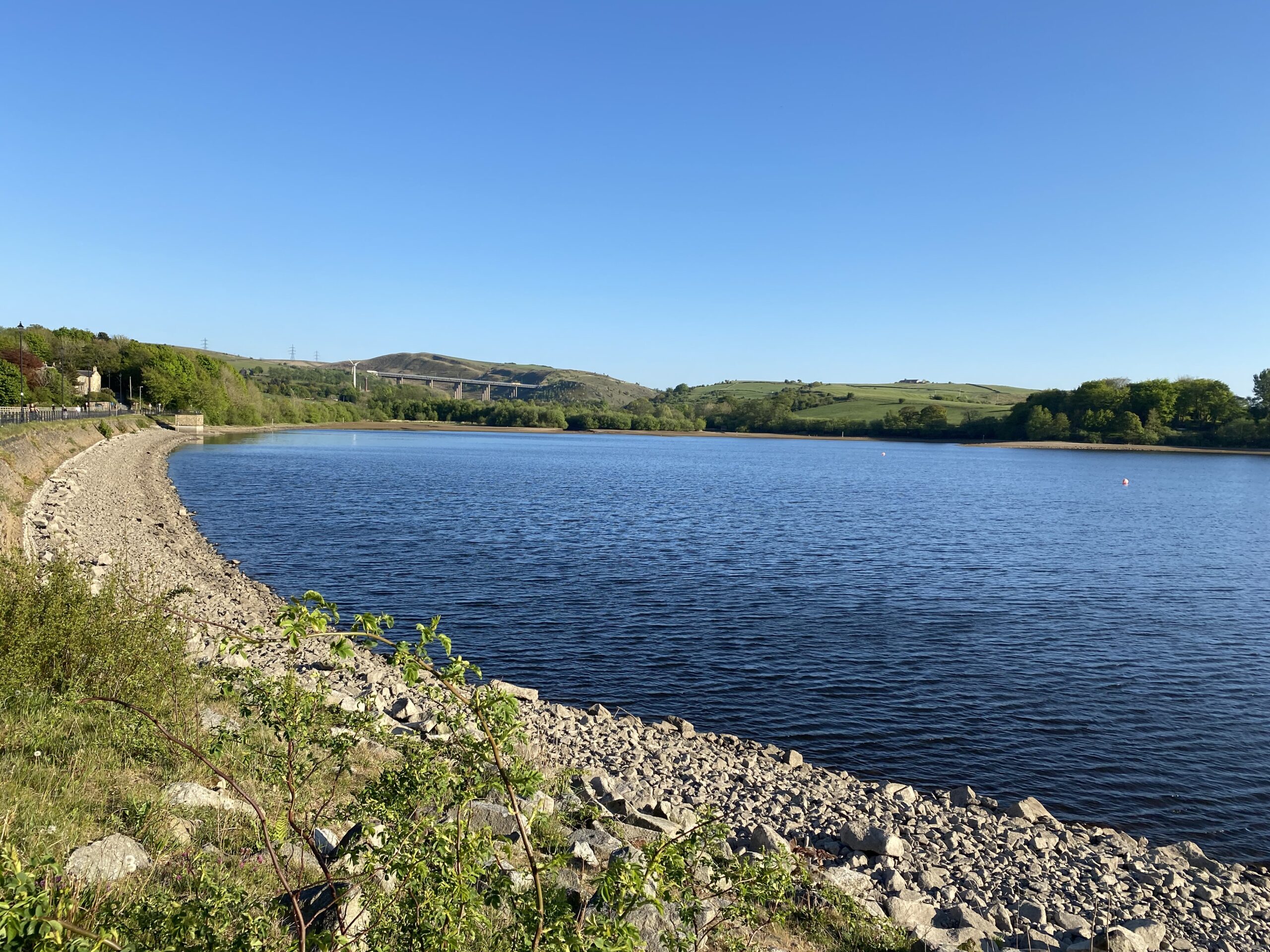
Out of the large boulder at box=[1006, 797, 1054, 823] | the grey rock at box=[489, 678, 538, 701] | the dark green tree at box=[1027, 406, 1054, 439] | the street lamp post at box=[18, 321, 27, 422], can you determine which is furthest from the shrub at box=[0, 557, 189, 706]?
the dark green tree at box=[1027, 406, 1054, 439]

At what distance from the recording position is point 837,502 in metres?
60.0

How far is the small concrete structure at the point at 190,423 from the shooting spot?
117188mm

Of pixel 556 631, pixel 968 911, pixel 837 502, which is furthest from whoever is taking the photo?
pixel 837 502

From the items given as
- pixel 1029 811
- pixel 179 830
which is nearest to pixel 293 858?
pixel 179 830

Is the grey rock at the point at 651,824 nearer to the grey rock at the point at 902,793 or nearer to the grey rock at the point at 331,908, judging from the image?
the grey rock at the point at 902,793

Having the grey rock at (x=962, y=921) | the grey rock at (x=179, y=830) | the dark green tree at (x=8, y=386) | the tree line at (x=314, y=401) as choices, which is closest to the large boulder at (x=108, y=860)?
the grey rock at (x=179, y=830)

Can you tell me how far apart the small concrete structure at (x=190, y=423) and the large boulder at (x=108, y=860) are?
408 ft

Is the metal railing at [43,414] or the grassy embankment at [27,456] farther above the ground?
the metal railing at [43,414]

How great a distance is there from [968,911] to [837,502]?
171 ft

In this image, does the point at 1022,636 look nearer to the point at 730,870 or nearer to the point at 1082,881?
the point at 1082,881

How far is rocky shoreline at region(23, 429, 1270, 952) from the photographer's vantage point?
937 centimetres

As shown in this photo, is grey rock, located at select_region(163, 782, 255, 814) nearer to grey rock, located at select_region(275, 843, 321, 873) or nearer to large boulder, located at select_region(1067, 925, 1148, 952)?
grey rock, located at select_region(275, 843, 321, 873)

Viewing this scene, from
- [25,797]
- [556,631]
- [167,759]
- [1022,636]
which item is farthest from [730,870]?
[1022,636]

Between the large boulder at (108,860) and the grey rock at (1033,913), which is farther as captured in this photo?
the grey rock at (1033,913)
